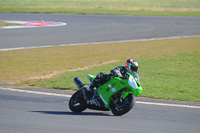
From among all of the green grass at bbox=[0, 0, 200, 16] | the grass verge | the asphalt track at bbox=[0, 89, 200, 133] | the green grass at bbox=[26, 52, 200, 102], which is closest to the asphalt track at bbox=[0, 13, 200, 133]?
the asphalt track at bbox=[0, 89, 200, 133]

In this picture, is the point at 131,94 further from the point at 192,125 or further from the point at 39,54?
the point at 39,54

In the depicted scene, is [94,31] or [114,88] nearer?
[114,88]

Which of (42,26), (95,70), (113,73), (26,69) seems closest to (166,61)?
(95,70)

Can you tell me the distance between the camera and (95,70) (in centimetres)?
1385

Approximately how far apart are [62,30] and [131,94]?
20.7 metres

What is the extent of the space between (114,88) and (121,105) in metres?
0.40

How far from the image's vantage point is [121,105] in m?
7.69

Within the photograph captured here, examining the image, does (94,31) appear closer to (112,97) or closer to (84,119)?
(112,97)

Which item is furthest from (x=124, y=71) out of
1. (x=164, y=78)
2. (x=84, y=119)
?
(x=164, y=78)

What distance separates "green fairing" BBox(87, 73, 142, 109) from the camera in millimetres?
7414

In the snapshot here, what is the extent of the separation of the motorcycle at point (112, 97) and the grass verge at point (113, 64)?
8.66 feet

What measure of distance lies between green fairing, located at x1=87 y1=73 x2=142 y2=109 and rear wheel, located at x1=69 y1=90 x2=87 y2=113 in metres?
0.52

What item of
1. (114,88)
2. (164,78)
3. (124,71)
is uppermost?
(124,71)

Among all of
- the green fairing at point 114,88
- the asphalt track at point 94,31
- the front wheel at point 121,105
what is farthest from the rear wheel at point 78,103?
the asphalt track at point 94,31
